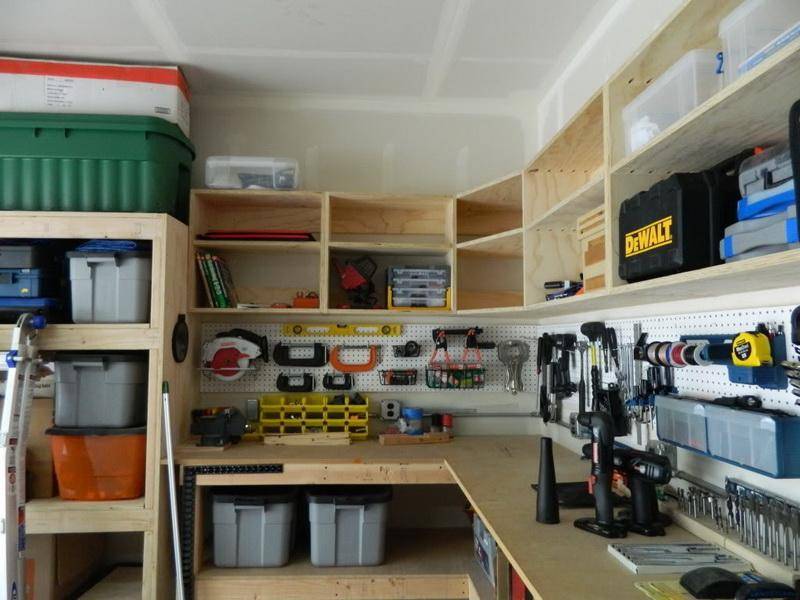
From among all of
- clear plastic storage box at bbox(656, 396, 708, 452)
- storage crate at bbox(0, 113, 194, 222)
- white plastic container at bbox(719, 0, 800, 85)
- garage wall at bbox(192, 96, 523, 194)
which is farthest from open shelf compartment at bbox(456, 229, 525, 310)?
white plastic container at bbox(719, 0, 800, 85)

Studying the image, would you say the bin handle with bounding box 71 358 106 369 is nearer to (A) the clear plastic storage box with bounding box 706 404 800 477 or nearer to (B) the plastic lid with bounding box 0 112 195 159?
(B) the plastic lid with bounding box 0 112 195 159

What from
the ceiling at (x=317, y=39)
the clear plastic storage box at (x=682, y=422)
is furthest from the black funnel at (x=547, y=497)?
the ceiling at (x=317, y=39)

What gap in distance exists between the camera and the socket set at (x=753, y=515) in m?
1.32

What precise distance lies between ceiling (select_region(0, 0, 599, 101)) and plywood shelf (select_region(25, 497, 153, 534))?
2097 mm

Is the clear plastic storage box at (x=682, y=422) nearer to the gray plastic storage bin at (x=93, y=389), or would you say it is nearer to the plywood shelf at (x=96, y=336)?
the plywood shelf at (x=96, y=336)

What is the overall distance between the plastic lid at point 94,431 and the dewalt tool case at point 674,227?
218 centimetres

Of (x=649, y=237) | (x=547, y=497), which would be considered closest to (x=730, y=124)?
(x=649, y=237)

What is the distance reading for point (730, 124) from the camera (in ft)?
4.01

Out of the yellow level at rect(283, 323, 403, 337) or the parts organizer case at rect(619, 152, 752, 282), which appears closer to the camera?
the parts organizer case at rect(619, 152, 752, 282)

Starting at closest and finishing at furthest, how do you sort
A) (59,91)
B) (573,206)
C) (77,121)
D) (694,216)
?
1. (694,216)
2. (573,206)
3. (77,121)
4. (59,91)

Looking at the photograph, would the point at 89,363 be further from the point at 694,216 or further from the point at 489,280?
the point at 694,216

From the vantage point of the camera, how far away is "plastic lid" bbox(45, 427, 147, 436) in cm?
247

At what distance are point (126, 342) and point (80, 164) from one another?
879mm

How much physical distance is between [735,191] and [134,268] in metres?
2.35
